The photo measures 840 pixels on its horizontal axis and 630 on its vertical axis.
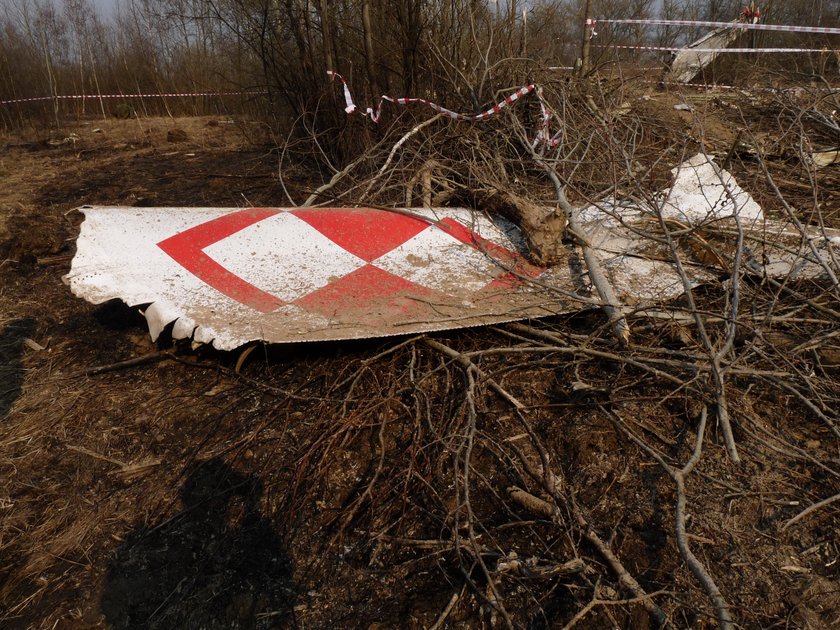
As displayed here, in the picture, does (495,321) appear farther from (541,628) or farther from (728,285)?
(541,628)

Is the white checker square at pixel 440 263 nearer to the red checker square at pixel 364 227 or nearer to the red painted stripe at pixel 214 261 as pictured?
the red checker square at pixel 364 227

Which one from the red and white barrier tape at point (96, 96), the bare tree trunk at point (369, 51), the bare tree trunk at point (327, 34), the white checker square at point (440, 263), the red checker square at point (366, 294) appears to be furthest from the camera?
the red and white barrier tape at point (96, 96)

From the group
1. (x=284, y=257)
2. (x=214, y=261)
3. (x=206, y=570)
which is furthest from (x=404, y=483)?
(x=214, y=261)

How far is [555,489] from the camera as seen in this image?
79.8 inches

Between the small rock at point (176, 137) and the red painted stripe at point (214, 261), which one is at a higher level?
the small rock at point (176, 137)

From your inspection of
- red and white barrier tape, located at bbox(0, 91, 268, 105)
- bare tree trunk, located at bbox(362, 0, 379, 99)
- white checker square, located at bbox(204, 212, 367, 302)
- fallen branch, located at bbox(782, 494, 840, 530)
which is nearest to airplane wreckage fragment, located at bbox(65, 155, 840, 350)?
white checker square, located at bbox(204, 212, 367, 302)

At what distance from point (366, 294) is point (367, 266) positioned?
0.27m

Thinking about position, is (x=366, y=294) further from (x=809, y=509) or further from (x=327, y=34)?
(x=327, y=34)

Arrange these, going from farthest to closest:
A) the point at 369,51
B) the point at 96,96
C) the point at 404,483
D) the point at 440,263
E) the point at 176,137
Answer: the point at 96,96
the point at 176,137
the point at 369,51
the point at 440,263
the point at 404,483

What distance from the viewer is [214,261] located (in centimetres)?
298

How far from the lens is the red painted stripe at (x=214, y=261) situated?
275 cm

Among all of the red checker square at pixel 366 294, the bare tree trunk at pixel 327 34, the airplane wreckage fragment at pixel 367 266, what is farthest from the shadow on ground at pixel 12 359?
the bare tree trunk at pixel 327 34

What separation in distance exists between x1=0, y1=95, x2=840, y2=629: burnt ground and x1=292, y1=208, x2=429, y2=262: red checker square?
2.06 ft

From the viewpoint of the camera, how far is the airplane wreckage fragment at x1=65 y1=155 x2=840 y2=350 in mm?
2617
